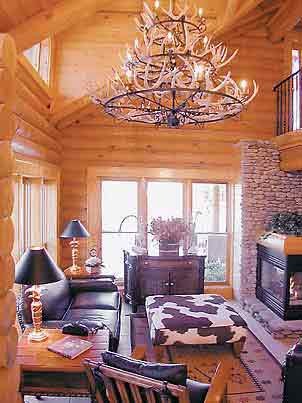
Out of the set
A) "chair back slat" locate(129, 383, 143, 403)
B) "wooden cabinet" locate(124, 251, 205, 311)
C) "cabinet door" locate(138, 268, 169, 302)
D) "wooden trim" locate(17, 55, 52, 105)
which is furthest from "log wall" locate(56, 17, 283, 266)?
"chair back slat" locate(129, 383, 143, 403)

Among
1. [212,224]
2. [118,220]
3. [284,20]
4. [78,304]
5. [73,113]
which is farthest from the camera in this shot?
[212,224]

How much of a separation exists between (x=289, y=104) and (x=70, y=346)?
5373 mm

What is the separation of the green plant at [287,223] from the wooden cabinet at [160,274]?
1.26 m

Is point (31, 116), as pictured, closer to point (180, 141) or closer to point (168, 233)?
point (168, 233)

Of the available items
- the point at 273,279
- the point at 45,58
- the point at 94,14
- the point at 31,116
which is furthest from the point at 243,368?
the point at 94,14

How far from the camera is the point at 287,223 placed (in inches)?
231

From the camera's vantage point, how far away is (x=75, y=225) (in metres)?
5.69

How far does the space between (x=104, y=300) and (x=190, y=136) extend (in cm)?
333

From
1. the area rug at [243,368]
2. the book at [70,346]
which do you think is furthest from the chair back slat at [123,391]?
the area rug at [243,368]

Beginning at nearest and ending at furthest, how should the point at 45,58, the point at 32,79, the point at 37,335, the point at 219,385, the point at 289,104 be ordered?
1. the point at 219,385
2. the point at 37,335
3. the point at 32,79
4. the point at 45,58
5. the point at 289,104

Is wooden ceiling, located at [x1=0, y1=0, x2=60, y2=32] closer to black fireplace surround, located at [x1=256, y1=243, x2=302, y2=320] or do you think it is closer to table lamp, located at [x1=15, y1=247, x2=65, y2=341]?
table lamp, located at [x1=15, y1=247, x2=65, y2=341]

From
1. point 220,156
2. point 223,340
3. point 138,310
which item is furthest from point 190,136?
point 223,340

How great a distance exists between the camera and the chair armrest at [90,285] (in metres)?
5.19

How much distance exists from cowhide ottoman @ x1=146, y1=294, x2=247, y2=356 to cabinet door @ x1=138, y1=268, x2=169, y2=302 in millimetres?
1306
